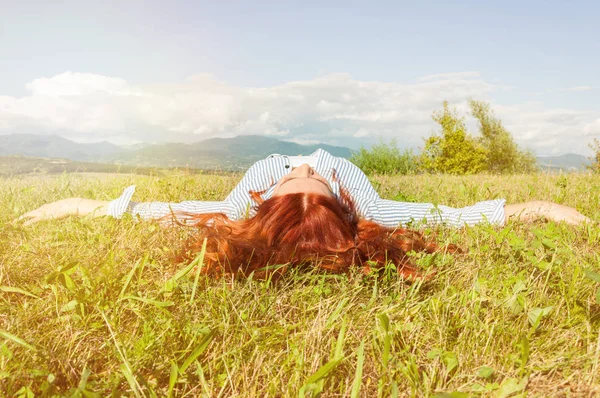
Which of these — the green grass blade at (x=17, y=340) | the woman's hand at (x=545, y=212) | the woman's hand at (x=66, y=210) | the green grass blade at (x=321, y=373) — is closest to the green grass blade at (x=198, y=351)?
the green grass blade at (x=321, y=373)

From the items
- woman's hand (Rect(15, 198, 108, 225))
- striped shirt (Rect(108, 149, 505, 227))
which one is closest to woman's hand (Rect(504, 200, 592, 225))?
striped shirt (Rect(108, 149, 505, 227))

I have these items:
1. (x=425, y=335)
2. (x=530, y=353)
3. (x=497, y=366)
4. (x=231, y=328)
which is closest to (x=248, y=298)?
(x=231, y=328)

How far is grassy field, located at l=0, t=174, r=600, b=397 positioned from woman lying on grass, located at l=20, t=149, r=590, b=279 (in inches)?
7.9

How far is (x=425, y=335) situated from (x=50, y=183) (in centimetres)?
628

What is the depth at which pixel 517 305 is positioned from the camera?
86.5 inches

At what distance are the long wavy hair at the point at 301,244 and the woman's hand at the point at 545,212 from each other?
58.7 inches

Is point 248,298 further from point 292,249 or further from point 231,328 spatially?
point 292,249

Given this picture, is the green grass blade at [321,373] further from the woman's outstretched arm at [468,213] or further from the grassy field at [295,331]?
the woman's outstretched arm at [468,213]

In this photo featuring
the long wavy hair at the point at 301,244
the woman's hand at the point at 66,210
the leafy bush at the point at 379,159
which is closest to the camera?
the long wavy hair at the point at 301,244

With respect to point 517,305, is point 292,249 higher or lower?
higher

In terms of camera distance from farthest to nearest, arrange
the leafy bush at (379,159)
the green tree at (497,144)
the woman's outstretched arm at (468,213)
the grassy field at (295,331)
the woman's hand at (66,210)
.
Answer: the green tree at (497,144) < the leafy bush at (379,159) < the woman's hand at (66,210) < the woman's outstretched arm at (468,213) < the grassy field at (295,331)

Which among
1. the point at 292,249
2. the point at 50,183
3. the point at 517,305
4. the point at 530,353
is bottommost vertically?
the point at 530,353

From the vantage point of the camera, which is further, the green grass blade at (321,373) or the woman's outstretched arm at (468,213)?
the woman's outstretched arm at (468,213)

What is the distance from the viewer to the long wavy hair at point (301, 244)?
2.78 m
